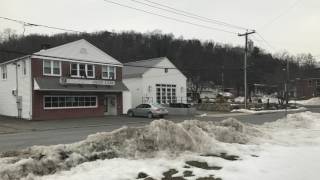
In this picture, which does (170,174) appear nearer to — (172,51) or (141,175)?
(141,175)

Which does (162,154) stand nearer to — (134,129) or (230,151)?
(134,129)

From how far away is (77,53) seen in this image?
44.5m

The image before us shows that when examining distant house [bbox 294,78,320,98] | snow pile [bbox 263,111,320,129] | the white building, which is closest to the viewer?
snow pile [bbox 263,111,320,129]

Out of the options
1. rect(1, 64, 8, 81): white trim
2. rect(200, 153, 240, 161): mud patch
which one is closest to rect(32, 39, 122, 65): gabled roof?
rect(1, 64, 8, 81): white trim

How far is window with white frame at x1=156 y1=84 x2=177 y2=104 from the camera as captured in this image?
57.1 meters

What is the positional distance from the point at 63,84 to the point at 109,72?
24.9 feet

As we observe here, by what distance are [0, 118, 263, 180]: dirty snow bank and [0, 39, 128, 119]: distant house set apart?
2944cm

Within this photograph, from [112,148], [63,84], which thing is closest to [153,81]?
[63,84]

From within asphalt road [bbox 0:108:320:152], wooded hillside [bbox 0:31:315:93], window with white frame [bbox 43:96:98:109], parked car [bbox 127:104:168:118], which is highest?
wooded hillside [bbox 0:31:315:93]

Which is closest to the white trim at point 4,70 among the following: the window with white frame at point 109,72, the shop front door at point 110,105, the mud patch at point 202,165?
the window with white frame at point 109,72

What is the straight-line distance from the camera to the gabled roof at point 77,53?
42084 millimetres

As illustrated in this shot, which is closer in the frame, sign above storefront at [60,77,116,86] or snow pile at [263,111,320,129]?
snow pile at [263,111,320,129]

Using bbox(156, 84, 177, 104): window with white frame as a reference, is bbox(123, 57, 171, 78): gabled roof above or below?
above

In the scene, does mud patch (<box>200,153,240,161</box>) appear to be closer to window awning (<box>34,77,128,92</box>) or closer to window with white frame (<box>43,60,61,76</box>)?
window awning (<box>34,77,128,92</box>)
